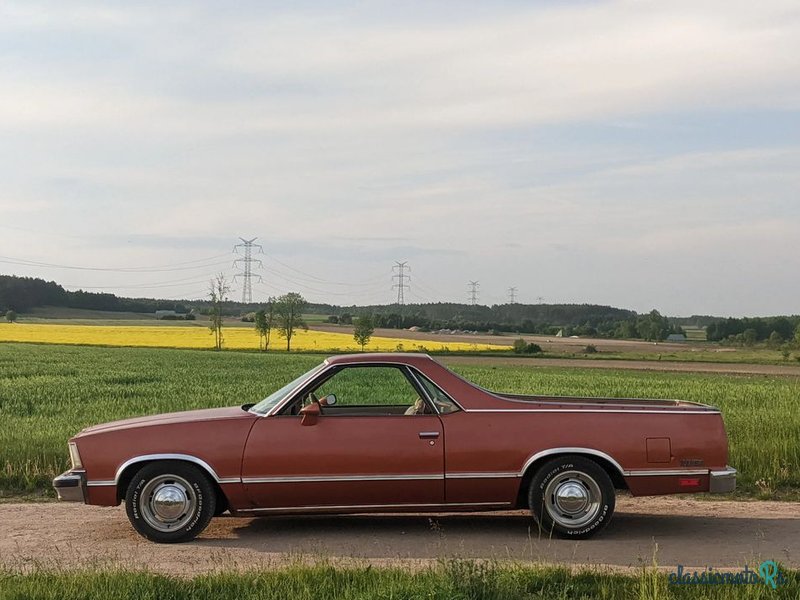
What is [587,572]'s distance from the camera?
19.0 feet

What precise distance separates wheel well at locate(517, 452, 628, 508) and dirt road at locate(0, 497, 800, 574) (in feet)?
1.10

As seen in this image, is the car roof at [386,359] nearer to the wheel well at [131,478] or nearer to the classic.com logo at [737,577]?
the wheel well at [131,478]

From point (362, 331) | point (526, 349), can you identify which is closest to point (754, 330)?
point (526, 349)

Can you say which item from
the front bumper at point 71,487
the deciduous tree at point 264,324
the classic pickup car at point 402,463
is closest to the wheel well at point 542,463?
the classic pickup car at point 402,463

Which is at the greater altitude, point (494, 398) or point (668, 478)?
point (494, 398)

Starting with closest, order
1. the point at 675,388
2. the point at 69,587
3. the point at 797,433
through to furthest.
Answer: the point at 69,587
the point at 797,433
the point at 675,388

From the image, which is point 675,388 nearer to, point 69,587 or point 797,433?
point 797,433

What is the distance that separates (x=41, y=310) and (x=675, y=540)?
4939 inches

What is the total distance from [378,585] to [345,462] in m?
1.98

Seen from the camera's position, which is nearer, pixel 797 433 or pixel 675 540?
pixel 675 540

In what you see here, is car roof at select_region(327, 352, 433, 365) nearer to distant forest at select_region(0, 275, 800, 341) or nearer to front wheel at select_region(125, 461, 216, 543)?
front wheel at select_region(125, 461, 216, 543)

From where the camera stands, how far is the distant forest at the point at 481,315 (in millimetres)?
114625

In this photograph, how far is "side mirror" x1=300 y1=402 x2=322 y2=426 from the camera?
289 inches

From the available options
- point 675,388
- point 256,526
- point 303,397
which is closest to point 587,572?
point 303,397
